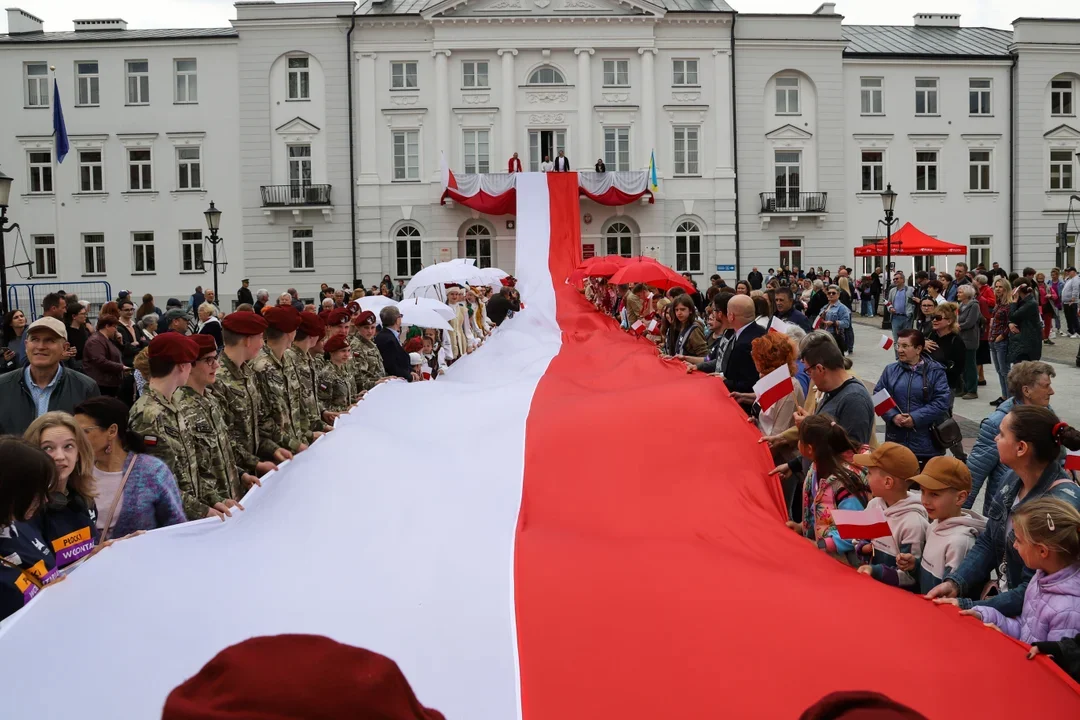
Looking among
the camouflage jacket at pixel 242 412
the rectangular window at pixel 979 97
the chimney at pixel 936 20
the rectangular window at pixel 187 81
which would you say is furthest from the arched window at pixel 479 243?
the camouflage jacket at pixel 242 412

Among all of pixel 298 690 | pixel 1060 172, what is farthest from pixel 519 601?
pixel 1060 172

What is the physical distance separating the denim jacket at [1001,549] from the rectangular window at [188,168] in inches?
1614

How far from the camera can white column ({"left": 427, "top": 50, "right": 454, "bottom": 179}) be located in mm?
40875

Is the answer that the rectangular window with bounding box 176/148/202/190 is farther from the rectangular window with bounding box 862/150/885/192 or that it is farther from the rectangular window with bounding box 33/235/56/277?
the rectangular window with bounding box 862/150/885/192

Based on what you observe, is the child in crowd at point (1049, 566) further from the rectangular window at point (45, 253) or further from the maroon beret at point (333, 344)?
the rectangular window at point (45, 253)

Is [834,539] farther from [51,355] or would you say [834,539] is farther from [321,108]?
[321,108]

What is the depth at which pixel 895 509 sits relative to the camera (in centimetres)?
519

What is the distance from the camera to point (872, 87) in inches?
1715

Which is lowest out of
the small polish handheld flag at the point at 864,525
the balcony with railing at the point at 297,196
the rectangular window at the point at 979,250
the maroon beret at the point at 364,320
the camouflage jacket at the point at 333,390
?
the small polish handheld flag at the point at 864,525

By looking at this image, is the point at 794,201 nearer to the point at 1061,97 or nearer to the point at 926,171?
the point at 926,171

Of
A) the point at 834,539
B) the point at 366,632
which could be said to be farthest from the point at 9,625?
the point at 834,539

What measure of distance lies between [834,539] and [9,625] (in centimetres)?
362

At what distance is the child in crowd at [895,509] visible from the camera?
16.5ft

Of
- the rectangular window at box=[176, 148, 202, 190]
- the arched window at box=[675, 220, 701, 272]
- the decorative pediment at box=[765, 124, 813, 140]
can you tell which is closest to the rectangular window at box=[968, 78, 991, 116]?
the decorative pediment at box=[765, 124, 813, 140]
